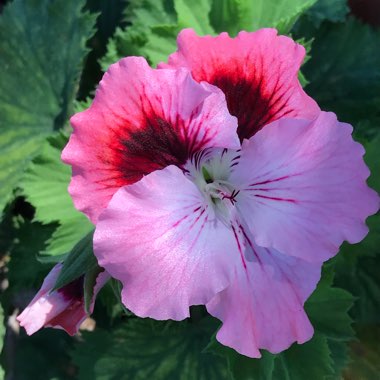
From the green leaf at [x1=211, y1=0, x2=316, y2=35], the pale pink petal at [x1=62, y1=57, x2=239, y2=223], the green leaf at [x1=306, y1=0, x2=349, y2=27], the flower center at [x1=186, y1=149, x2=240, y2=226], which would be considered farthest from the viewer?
the green leaf at [x1=306, y1=0, x2=349, y2=27]

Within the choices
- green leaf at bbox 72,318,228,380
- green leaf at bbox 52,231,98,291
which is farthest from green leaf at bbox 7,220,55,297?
green leaf at bbox 52,231,98,291

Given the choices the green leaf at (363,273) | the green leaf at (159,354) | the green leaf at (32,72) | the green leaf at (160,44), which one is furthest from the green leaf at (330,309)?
the green leaf at (32,72)

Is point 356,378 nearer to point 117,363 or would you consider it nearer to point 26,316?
point 117,363

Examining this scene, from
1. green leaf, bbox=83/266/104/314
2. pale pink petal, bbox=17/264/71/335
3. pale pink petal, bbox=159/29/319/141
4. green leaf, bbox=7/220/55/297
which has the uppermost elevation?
pale pink petal, bbox=159/29/319/141

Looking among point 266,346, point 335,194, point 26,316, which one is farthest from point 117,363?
point 335,194

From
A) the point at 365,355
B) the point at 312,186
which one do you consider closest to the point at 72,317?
the point at 312,186

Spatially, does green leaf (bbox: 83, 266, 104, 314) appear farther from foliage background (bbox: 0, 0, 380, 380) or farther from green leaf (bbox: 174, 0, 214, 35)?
green leaf (bbox: 174, 0, 214, 35)
